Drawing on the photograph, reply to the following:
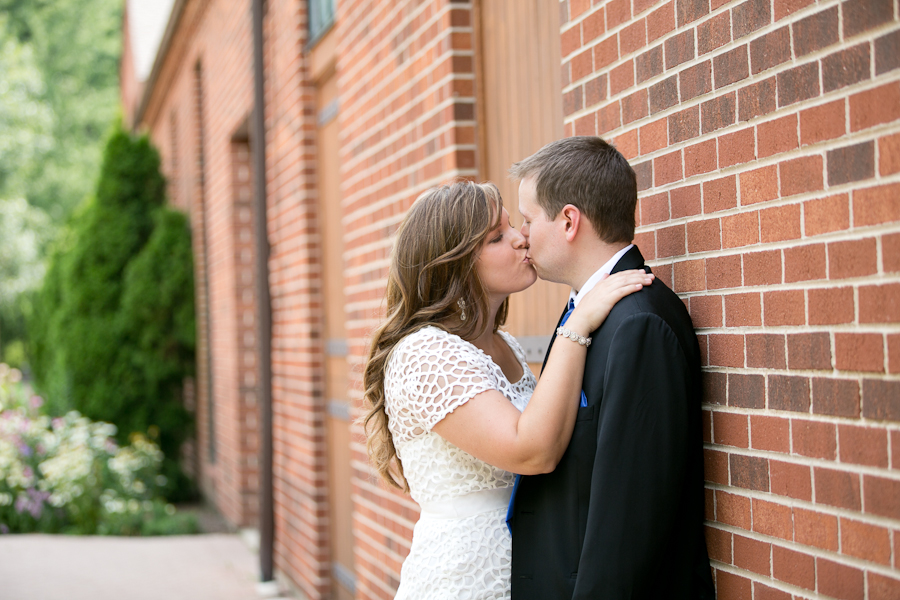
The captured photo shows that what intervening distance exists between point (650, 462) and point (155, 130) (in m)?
15.0

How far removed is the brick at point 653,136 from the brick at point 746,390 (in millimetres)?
635

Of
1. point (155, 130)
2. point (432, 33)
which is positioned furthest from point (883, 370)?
point (155, 130)

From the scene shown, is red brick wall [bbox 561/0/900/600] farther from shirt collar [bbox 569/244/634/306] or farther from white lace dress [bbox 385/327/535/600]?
white lace dress [bbox 385/327/535/600]

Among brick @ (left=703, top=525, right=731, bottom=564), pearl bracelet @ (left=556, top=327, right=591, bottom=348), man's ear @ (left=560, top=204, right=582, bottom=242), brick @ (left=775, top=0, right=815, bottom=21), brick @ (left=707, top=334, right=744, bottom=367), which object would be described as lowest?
brick @ (left=703, top=525, right=731, bottom=564)

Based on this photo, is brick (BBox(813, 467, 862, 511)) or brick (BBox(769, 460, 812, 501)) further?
brick (BBox(769, 460, 812, 501))

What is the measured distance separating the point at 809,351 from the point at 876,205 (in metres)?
0.33

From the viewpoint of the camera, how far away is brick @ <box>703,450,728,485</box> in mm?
1992

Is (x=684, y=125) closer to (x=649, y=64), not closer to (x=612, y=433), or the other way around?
(x=649, y=64)

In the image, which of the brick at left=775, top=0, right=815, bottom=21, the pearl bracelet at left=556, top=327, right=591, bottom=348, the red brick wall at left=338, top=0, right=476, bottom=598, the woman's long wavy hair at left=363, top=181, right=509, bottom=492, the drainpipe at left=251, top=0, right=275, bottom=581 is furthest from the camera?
the drainpipe at left=251, top=0, right=275, bottom=581

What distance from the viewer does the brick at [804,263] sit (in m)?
1.70

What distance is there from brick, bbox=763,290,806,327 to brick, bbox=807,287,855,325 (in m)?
0.02

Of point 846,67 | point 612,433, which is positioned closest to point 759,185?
point 846,67

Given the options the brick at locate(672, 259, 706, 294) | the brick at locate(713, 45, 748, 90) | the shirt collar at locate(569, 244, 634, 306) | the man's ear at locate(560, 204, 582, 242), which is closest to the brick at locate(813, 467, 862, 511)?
the brick at locate(672, 259, 706, 294)

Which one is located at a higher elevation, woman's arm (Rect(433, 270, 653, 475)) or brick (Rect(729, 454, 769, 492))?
woman's arm (Rect(433, 270, 653, 475))
